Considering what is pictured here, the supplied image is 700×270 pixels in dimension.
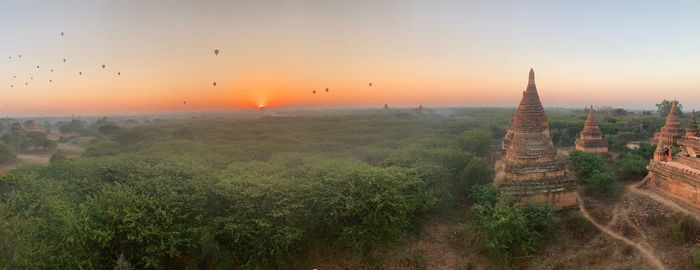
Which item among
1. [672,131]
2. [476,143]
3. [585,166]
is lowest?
[585,166]

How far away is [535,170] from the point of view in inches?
810

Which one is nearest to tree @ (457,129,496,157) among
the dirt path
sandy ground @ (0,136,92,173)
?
the dirt path

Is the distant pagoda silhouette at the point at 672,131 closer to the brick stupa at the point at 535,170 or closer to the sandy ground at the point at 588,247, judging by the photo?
the sandy ground at the point at 588,247

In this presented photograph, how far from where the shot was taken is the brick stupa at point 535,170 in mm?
20328

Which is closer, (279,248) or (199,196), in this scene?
(279,248)

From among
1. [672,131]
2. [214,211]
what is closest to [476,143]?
[672,131]

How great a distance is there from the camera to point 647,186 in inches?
973

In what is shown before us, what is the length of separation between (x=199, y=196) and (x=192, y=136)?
42.8 metres

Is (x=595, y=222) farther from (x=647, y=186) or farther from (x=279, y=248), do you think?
(x=279, y=248)

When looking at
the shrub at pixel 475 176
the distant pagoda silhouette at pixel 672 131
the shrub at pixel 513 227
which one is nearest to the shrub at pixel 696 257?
the shrub at pixel 513 227

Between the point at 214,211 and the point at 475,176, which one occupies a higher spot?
the point at 475,176

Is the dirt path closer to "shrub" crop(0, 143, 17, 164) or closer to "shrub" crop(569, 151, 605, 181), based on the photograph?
"shrub" crop(569, 151, 605, 181)

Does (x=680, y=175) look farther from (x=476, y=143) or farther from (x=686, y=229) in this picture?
(x=476, y=143)

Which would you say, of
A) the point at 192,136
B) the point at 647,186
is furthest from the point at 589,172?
the point at 192,136
